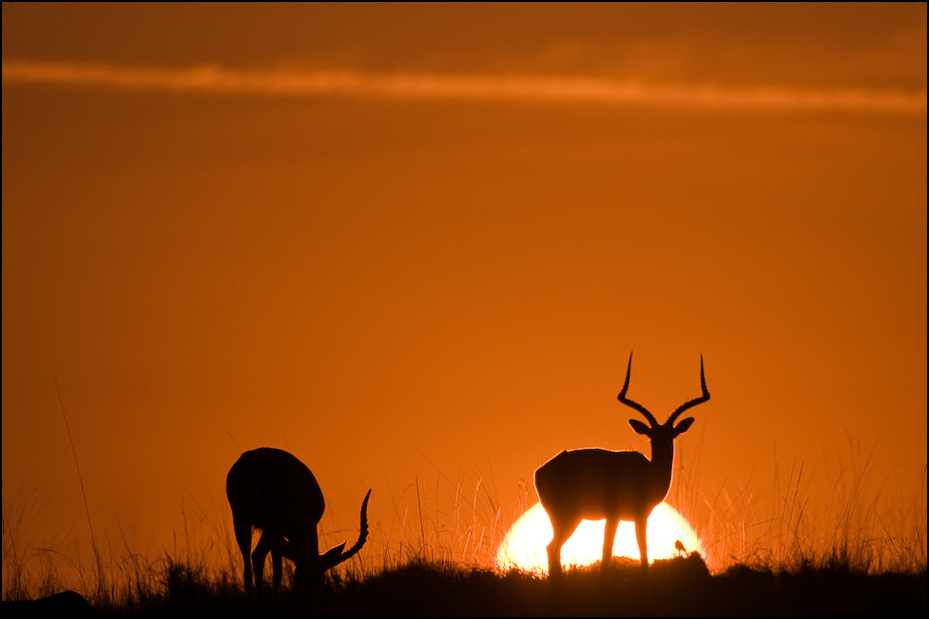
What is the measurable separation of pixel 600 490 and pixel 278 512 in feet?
12.3

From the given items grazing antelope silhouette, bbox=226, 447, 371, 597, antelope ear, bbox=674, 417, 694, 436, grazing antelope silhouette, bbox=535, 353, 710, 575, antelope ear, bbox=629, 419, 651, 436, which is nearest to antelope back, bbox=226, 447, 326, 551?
grazing antelope silhouette, bbox=226, 447, 371, 597

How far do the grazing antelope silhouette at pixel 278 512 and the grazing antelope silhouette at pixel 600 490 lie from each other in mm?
2119

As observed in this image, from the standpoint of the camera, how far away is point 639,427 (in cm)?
1471

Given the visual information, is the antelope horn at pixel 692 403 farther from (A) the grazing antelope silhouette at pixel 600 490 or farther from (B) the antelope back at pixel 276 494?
(B) the antelope back at pixel 276 494

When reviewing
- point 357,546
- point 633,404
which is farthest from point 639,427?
point 357,546

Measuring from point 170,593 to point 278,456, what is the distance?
210cm

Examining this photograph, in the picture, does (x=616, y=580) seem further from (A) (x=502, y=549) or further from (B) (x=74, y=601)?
(B) (x=74, y=601)

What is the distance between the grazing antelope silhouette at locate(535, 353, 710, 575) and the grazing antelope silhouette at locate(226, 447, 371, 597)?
6.95 feet

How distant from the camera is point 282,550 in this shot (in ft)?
47.0

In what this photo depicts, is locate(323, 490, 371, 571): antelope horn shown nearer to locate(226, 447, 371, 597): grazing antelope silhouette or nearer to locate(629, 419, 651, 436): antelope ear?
locate(226, 447, 371, 597): grazing antelope silhouette

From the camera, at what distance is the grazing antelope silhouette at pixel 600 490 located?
1373cm

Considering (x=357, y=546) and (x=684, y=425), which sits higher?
(x=684, y=425)

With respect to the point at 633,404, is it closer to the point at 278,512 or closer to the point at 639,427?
the point at 639,427

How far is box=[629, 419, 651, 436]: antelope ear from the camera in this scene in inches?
574
